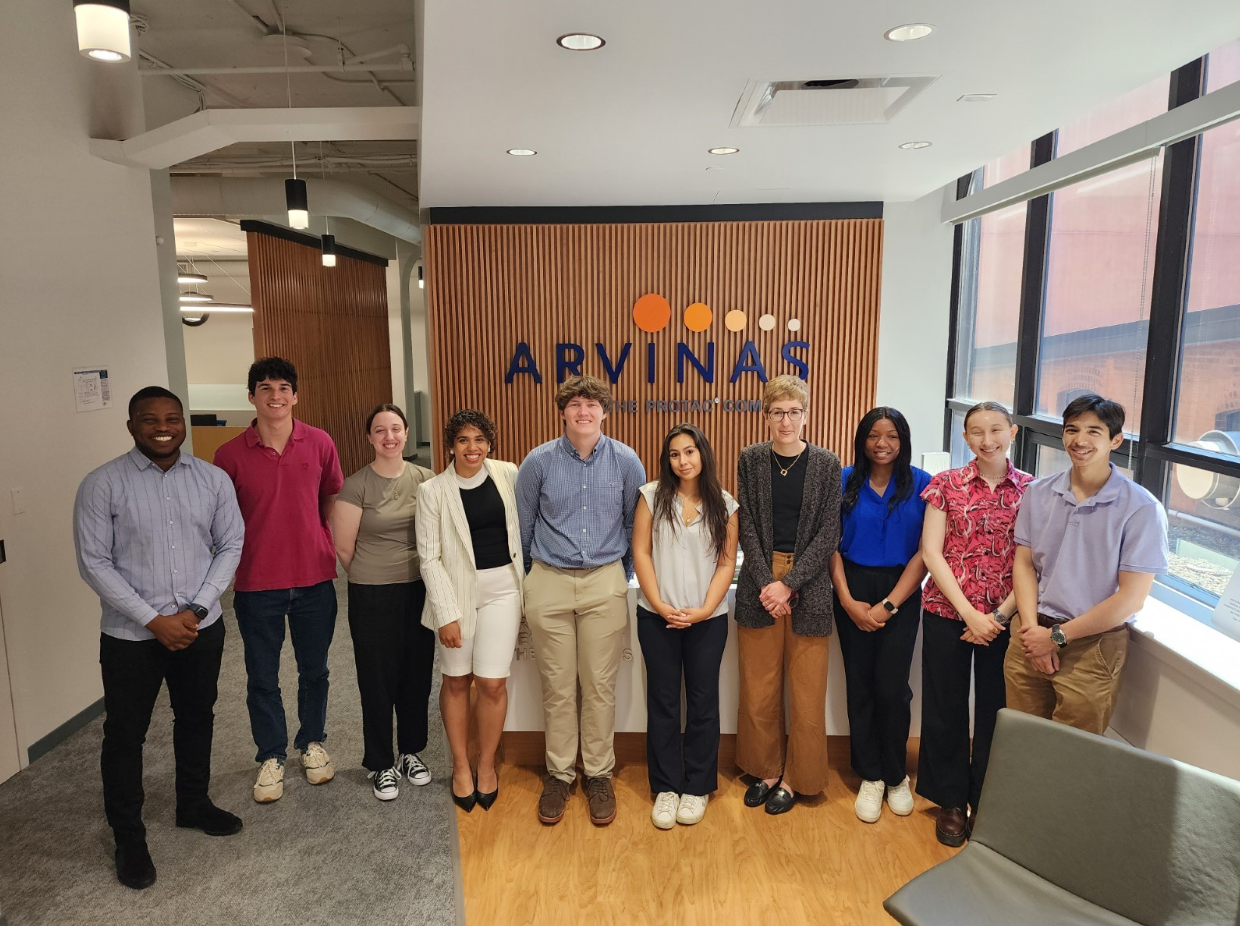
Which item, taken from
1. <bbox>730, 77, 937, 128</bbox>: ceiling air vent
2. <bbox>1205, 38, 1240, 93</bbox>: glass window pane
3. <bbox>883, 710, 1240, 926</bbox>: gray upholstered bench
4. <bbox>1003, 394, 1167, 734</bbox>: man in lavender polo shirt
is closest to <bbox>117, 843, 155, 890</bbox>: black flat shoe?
<bbox>883, 710, 1240, 926</bbox>: gray upholstered bench

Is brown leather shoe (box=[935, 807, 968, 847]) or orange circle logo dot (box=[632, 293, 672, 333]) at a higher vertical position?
orange circle logo dot (box=[632, 293, 672, 333])

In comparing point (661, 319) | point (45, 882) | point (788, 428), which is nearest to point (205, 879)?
point (45, 882)

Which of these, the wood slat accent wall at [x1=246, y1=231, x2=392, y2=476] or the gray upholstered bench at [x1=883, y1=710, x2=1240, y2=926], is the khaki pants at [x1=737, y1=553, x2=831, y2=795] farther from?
the wood slat accent wall at [x1=246, y1=231, x2=392, y2=476]

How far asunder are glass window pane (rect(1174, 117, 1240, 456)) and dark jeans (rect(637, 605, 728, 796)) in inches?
99.4

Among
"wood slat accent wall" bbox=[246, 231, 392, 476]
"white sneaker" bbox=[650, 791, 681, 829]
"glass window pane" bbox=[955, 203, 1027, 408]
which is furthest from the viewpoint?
"wood slat accent wall" bbox=[246, 231, 392, 476]

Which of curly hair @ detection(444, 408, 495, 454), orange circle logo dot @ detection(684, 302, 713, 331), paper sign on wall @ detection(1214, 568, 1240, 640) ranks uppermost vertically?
orange circle logo dot @ detection(684, 302, 713, 331)

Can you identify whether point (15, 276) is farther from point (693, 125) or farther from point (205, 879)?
point (693, 125)

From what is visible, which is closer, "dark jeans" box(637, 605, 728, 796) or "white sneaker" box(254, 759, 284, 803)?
"dark jeans" box(637, 605, 728, 796)

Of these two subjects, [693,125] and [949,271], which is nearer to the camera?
[693,125]

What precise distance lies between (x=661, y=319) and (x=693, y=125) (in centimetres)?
272

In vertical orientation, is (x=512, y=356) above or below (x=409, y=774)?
above

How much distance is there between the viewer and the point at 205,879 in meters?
2.90

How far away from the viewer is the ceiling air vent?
10.6 feet

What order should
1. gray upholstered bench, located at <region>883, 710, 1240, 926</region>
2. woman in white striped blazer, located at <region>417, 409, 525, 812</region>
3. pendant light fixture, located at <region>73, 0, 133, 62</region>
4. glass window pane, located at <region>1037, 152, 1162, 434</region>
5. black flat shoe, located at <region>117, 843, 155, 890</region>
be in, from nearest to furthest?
gray upholstered bench, located at <region>883, 710, 1240, 926</region> < pendant light fixture, located at <region>73, 0, 133, 62</region> < black flat shoe, located at <region>117, 843, 155, 890</region> < woman in white striped blazer, located at <region>417, 409, 525, 812</region> < glass window pane, located at <region>1037, 152, 1162, 434</region>
